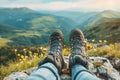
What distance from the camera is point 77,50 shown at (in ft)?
24.5

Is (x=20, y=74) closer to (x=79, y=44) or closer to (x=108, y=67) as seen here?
(x=79, y=44)

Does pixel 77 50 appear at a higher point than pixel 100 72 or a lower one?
higher

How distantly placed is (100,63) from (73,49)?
1026 millimetres

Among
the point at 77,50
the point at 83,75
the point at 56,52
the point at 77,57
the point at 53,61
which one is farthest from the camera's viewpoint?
the point at 77,50

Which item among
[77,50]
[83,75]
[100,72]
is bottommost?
[100,72]

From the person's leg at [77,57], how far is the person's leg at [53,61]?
30 centimetres

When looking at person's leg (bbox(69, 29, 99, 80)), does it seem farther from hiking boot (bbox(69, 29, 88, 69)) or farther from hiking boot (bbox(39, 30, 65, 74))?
hiking boot (bbox(39, 30, 65, 74))

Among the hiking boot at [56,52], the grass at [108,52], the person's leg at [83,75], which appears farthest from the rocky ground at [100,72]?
the person's leg at [83,75]

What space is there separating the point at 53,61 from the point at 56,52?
82 centimetres

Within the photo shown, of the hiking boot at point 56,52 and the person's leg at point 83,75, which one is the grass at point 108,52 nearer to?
the hiking boot at point 56,52

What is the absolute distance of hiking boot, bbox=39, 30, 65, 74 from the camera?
6195 millimetres

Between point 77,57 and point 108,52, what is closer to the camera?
point 77,57

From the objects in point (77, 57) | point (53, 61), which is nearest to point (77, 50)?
point (77, 57)

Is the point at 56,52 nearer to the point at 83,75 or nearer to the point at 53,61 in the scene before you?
the point at 53,61
